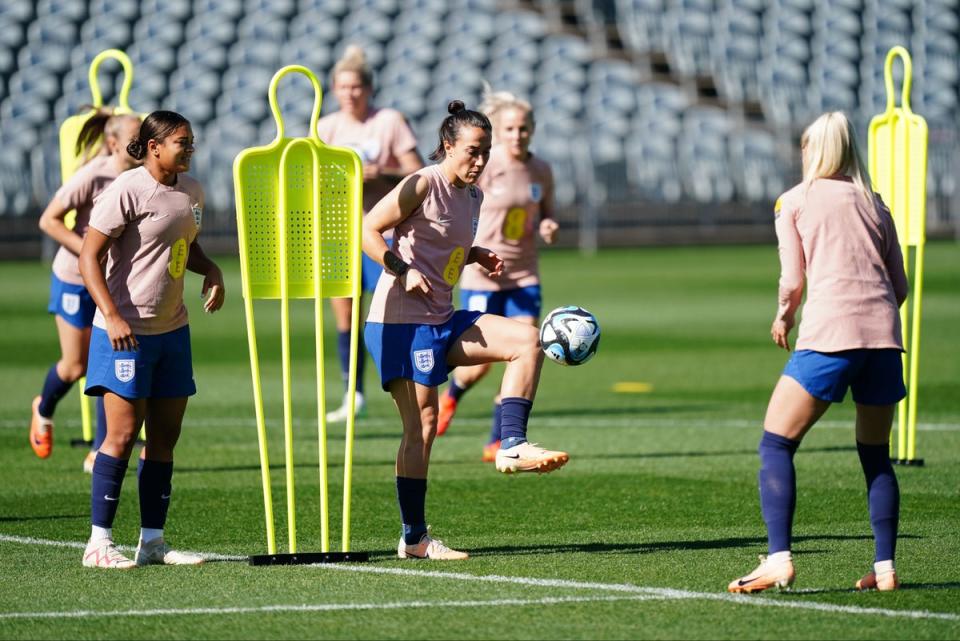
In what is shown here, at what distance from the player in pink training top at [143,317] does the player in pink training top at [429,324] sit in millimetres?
747

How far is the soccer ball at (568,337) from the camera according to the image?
7.02 meters

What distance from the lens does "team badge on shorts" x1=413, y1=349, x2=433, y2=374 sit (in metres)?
6.95

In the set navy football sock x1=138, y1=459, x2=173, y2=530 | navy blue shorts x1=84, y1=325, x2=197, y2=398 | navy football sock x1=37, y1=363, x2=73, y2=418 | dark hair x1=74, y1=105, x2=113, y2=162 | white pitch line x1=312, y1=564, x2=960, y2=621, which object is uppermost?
dark hair x1=74, y1=105, x2=113, y2=162

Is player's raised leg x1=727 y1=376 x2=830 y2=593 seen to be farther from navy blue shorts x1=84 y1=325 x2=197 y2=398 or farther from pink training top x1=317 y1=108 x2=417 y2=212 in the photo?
pink training top x1=317 y1=108 x2=417 y2=212

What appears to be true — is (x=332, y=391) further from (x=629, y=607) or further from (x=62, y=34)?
(x=62, y=34)

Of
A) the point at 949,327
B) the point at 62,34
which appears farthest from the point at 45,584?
the point at 62,34

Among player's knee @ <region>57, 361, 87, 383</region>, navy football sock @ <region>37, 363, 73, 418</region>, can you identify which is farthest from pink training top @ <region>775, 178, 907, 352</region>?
navy football sock @ <region>37, 363, 73, 418</region>

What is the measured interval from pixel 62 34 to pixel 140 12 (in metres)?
1.89

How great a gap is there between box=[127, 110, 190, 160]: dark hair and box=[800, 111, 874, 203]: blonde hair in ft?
8.21

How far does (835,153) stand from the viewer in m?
5.98

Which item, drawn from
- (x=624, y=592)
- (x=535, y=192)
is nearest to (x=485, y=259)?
(x=624, y=592)

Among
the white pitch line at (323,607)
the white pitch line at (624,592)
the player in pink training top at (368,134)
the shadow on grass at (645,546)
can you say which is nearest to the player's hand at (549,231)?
the player in pink training top at (368,134)

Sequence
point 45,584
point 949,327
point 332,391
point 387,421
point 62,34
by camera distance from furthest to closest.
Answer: point 62,34 < point 949,327 < point 332,391 < point 387,421 < point 45,584

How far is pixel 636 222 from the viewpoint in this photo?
33.7 metres
